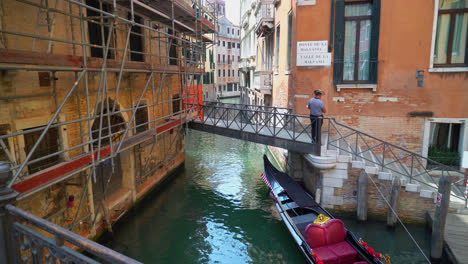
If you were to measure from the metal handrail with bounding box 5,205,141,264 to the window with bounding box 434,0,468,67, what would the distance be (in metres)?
11.0

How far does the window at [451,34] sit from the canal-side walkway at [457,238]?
188 inches

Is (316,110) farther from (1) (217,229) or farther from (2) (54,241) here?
(2) (54,241)

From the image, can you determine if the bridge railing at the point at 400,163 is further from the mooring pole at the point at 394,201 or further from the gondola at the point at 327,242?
the gondola at the point at 327,242

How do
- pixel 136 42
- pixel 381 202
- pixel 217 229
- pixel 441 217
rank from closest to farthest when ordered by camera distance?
1. pixel 441 217
2. pixel 381 202
3. pixel 217 229
4. pixel 136 42

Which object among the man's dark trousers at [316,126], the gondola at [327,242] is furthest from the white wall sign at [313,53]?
the gondola at [327,242]

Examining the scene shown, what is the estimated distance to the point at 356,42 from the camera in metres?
10.3

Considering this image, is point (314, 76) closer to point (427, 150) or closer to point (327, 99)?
point (327, 99)

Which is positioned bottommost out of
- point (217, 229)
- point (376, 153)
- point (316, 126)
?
point (217, 229)

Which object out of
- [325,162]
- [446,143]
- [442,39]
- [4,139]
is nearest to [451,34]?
[442,39]

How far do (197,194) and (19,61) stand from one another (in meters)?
7.96

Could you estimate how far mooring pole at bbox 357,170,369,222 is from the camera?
8414mm

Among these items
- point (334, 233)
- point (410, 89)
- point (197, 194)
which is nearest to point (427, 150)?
point (410, 89)

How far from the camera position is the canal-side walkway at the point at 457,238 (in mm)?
6570

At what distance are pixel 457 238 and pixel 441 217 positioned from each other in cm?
91
